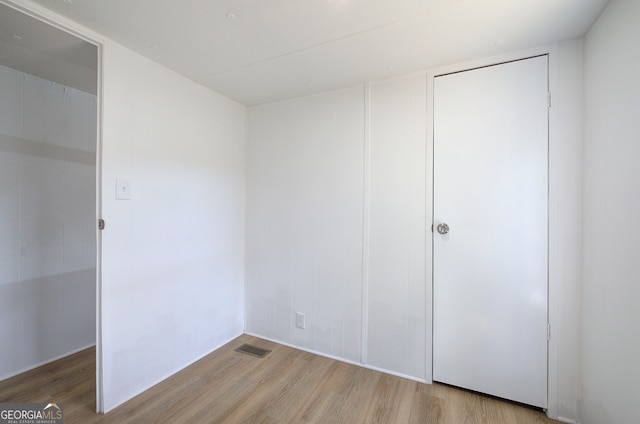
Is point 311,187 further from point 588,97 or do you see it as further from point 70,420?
point 70,420

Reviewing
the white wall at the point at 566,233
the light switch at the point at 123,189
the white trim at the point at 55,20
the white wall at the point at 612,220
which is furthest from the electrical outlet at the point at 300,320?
the white trim at the point at 55,20

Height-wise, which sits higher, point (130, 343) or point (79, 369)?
point (130, 343)

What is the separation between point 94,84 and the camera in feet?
7.30

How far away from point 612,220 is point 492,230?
56cm

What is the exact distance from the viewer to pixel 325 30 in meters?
1.54

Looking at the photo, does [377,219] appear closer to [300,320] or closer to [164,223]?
[300,320]

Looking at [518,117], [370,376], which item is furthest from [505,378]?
[518,117]

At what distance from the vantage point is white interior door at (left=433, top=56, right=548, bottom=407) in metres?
1.66

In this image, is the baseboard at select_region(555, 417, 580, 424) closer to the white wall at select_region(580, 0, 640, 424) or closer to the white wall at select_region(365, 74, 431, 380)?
the white wall at select_region(580, 0, 640, 424)

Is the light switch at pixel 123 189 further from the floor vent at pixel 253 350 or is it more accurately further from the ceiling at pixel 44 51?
the floor vent at pixel 253 350

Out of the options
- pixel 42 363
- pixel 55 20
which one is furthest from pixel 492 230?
pixel 42 363

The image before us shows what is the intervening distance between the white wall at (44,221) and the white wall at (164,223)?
1017mm

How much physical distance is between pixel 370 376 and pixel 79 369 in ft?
7.45

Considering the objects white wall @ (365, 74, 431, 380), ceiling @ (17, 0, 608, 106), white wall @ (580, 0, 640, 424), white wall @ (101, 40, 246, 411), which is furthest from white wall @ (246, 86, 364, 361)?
white wall @ (580, 0, 640, 424)
